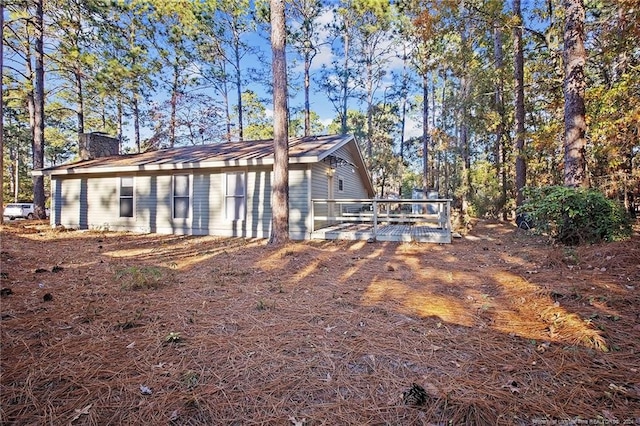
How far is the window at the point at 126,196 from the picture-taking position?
11.3m

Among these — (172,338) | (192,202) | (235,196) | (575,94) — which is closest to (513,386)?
(172,338)

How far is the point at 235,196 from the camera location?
33.1ft

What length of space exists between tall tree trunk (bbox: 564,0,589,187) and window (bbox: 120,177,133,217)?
13164 millimetres

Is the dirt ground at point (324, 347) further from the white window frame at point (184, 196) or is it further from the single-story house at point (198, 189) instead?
the white window frame at point (184, 196)

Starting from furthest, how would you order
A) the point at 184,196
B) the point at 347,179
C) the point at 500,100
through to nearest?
the point at 500,100, the point at 347,179, the point at 184,196

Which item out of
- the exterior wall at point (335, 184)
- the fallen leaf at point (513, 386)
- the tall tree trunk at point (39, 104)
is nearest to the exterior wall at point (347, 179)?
the exterior wall at point (335, 184)

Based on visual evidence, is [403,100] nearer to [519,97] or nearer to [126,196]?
[519,97]

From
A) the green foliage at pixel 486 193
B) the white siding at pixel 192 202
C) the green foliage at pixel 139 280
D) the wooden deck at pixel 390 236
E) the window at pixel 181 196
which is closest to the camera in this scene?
the green foliage at pixel 139 280

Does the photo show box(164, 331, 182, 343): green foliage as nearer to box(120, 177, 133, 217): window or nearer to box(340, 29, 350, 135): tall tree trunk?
box(120, 177, 133, 217): window

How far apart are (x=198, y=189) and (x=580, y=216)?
1022cm

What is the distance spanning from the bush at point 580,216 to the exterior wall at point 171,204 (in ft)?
19.3

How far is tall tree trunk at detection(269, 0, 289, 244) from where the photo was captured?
7375 millimetres

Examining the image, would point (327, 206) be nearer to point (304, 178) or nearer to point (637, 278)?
point (304, 178)

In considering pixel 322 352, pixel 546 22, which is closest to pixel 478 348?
pixel 322 352
